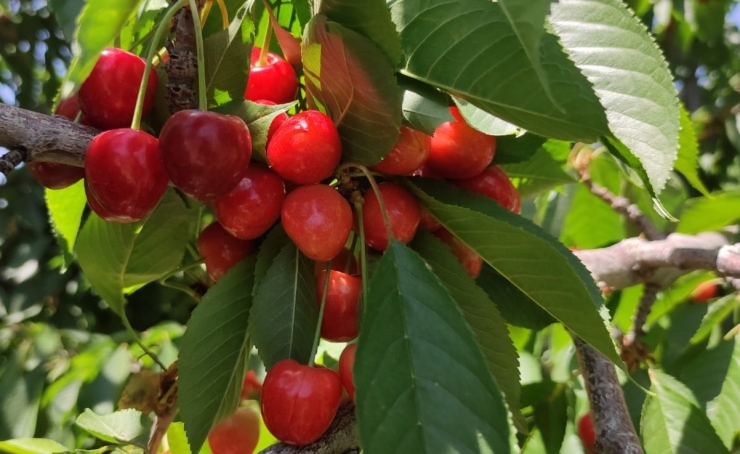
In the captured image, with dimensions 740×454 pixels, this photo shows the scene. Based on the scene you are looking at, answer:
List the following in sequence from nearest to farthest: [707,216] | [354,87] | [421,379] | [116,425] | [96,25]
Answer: [96,25] < [421,379] < [354,87] < [116,425] < [707,216]

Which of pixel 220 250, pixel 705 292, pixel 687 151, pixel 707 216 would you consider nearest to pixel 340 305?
pixel 220 250

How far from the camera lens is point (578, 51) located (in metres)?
0.69

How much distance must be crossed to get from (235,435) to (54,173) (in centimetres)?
44

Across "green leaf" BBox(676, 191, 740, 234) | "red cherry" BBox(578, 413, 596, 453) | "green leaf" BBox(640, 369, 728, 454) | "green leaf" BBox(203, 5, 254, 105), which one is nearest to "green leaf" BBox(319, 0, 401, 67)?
"green leaf" BBox(203, 5, 254, 105)

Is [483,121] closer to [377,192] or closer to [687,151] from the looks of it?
[377,192]

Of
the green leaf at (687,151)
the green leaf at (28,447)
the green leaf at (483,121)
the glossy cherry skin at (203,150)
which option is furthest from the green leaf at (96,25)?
the green leaf at (687,151)

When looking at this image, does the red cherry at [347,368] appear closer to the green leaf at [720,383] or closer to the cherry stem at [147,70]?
the cherry stem at [147,70]

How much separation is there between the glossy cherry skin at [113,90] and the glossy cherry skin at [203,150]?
0.12 m

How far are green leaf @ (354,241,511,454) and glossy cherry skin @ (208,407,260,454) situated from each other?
416 millimetres

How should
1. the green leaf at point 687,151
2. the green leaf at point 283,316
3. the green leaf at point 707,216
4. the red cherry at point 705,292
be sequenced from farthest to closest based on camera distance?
1. the red cherry at point 705,292
2. the green leaf at point 707,216
3. the green leaf at point 687,151
4. the green leaf at point 283,316

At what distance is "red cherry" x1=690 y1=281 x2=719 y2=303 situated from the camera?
5.20 ft

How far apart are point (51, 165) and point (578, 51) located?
23.1 inches

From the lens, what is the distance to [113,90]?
66 cm

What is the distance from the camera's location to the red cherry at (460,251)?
0.75 m
